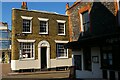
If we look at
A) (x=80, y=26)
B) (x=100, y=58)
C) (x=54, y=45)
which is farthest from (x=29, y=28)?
(x=100, y=58)

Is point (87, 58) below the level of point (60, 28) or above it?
below

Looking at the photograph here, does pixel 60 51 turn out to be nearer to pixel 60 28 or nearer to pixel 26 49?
pixel 60 28

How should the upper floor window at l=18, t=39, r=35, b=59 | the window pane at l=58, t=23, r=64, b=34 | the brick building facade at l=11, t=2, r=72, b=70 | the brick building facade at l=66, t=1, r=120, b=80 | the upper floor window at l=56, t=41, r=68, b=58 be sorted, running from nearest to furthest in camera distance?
1. the brick building facade at l=66, t=1, r=120, b=80
2. the brick building facade at l=11, t=2, r=72, b=70
3. the upper floor window at l=18, t=39, r=35, b=59
4. the upper floor window at l=56, t=41, r=68, b=58
5. the window pane at l=58, t=23, r=64, b=34

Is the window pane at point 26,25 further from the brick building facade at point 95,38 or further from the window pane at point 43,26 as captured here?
the brick building facade at point 95,38

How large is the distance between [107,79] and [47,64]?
519 inches

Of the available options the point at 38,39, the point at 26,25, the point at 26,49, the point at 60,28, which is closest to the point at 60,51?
the point at 60,28

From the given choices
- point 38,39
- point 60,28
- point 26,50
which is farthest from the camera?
point 60,28

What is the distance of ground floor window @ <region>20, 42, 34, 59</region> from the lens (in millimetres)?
23659

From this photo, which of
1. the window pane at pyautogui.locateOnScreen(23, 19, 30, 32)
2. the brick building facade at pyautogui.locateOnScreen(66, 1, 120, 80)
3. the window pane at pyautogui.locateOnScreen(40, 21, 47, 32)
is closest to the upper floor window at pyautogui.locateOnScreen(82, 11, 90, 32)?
the brick building facade at pyautogui.locateOnScreen(66, 1, 120, 80)

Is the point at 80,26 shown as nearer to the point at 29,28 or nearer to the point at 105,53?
the point at 105,53

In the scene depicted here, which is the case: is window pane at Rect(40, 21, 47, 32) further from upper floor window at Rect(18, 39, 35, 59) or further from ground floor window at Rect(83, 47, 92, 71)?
ground floor window at Rect(83, 47, 92, 71)

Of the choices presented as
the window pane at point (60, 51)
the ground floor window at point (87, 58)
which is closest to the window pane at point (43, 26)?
the window pane at point (60, 51)

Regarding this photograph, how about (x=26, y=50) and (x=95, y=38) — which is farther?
(x=26, y=50)

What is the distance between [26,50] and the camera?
23922mm
